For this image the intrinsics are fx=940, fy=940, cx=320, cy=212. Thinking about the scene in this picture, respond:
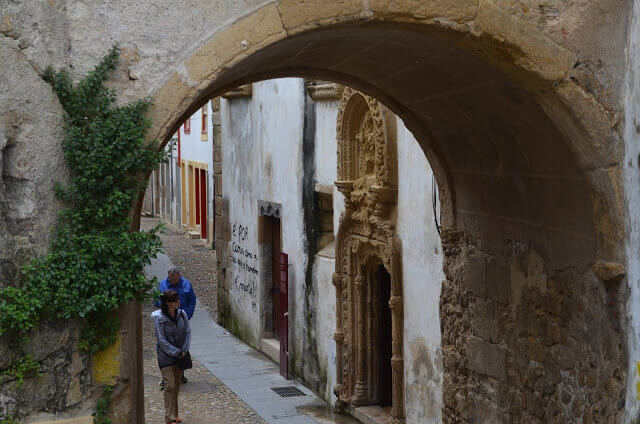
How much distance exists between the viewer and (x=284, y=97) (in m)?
12.7

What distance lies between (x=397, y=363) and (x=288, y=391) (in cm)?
288

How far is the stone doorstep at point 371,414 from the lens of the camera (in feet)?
31.3

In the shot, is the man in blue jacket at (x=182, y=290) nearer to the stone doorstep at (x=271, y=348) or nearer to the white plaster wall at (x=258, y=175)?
the white plaster wall at (x=258, y=175)

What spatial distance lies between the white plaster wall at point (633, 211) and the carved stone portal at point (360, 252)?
444cm

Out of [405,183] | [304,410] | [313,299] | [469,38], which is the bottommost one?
[304,410]

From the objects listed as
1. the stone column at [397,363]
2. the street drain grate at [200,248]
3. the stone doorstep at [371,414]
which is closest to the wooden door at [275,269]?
the stone doorstep at [371,414]

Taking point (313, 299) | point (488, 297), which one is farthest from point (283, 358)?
point (488, 297)

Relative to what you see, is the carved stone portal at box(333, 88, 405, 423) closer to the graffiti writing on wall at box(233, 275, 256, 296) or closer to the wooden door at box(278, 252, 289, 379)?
the wooden door at box(278, 252, 289, 379)

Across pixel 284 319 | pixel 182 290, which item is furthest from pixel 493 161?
pixel 284 319

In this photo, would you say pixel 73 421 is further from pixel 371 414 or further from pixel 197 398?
pixel 197 398

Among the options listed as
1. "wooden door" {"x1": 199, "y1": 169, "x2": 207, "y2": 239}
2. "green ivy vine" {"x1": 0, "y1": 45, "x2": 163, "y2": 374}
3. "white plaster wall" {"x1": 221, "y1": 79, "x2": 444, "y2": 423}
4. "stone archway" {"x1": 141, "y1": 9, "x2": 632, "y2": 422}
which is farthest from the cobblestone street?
"wooden door" {"x1": 199, "y1": 169, "x2": 207, "y2": 239}

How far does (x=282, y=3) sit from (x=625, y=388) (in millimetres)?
2599

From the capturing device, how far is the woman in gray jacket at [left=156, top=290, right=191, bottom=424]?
30.2 feet

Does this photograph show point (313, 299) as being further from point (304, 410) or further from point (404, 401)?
point (404, 401)
